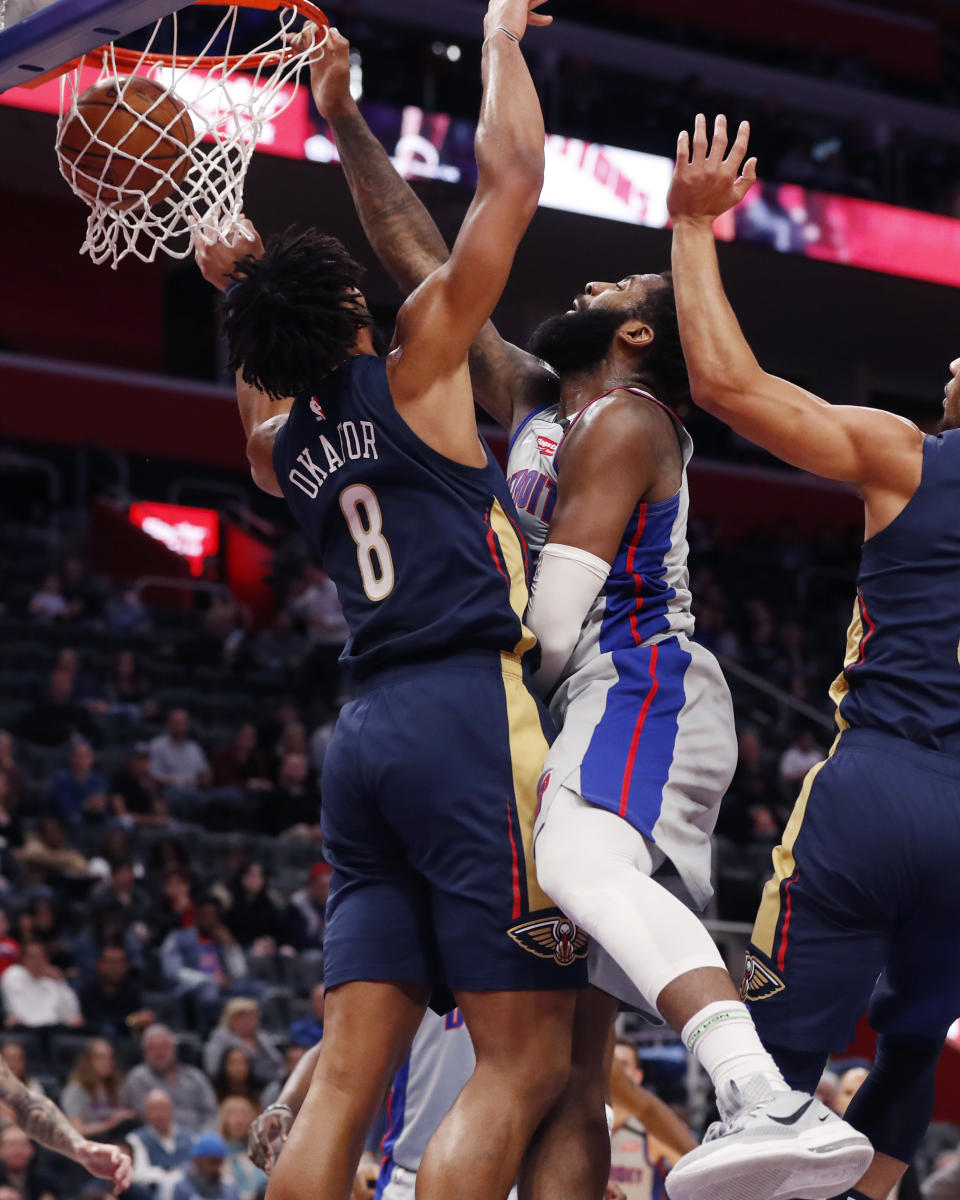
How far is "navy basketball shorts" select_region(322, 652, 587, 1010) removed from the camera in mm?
3471

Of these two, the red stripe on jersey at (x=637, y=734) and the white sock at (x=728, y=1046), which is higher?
the red stripe on jersey at (x=637, y=734)

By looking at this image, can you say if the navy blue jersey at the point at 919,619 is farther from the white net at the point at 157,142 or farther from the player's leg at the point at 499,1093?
the white net at the point at 157,142

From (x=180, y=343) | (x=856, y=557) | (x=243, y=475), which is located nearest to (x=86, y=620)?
(x=243, y=475)

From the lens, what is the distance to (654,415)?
3883mm

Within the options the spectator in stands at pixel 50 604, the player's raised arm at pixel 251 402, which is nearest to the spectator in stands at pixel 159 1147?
the player's raised arm at pixel 251 402

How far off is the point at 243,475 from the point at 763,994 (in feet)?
51.8

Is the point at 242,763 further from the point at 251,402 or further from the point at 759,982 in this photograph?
the point at 759,982

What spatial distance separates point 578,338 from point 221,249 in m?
1.05

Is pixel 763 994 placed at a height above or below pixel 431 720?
below

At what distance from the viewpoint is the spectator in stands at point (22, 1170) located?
28.4 ft

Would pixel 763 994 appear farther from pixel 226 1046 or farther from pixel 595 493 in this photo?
pixel 226 1046

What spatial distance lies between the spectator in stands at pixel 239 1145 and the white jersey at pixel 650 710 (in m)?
5.88


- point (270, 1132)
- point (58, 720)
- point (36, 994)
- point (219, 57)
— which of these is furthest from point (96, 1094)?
point (219, 57)

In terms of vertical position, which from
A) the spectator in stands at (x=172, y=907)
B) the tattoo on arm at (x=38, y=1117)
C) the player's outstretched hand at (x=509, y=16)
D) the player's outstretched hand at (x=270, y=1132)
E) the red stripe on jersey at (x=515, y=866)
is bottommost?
the spectator in stands at (x=172, y=907)
